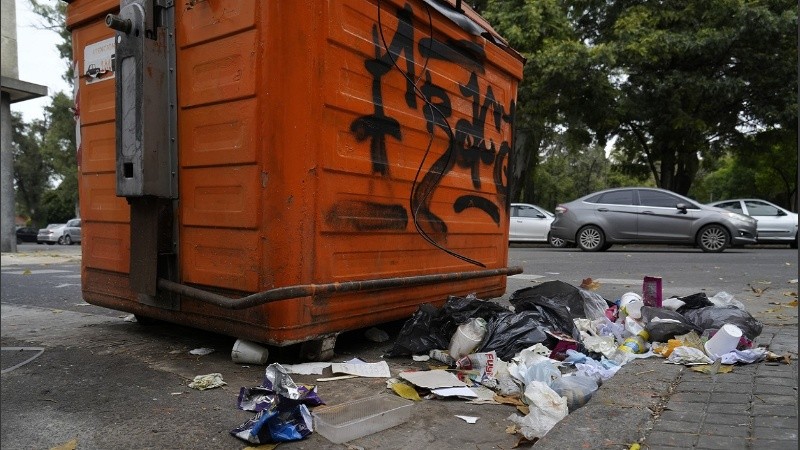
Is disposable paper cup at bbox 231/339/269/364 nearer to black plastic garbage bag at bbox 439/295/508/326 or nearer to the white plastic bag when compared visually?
black plastic garbage bag at bbox 439/295/508/326

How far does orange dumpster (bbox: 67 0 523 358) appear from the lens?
2.92 m

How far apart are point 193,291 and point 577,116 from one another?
1524cm

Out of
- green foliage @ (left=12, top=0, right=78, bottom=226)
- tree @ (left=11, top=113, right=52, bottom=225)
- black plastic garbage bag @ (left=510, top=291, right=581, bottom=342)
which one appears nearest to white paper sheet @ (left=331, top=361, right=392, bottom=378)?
black plastic garbage bag @ (left=510, top=291, right=581, bottom=342)

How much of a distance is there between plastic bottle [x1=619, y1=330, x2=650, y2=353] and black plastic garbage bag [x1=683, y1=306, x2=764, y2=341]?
41 cm

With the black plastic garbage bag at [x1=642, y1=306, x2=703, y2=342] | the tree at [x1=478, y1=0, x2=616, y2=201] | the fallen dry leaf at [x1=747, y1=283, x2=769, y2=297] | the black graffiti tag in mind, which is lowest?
the fallen dry leaf at [x1=747, y1=283, x2=769, y2=297]

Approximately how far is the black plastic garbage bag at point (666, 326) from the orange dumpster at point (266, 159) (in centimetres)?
131

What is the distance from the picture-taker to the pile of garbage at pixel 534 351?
97.3 inches

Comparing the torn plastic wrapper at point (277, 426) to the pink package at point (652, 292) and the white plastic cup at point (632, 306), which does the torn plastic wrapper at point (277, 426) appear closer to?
the white plastic cup at point (632, 306)

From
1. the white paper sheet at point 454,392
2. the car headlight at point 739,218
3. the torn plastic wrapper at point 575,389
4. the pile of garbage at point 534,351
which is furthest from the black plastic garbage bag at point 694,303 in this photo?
the car headlight at point 739,218

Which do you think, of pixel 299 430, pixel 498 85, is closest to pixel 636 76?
pixel 498 85

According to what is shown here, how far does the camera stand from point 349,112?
322cm

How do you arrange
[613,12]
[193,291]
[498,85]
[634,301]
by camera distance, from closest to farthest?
1. [193,291]
2. [634,301]
3. [498,85]
4. [613,12]

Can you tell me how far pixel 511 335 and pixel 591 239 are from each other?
32.5 feet

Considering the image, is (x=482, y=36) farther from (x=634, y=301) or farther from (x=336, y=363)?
(x=336, y=363)
